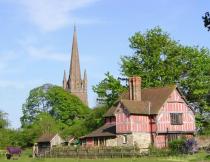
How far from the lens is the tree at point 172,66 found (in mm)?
69062

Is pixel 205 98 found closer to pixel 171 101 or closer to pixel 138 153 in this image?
pixel 171 101

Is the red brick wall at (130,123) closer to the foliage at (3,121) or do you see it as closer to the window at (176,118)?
the window at (176,118)

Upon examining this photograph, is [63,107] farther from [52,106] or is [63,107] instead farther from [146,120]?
[146,120]

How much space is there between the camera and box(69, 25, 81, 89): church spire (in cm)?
15762

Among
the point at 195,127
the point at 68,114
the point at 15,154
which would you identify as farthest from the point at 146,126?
the point at 68,114

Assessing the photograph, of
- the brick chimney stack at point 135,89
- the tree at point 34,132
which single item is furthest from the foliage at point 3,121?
the brick chimney stack at point 135,89

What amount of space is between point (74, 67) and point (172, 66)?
306ft

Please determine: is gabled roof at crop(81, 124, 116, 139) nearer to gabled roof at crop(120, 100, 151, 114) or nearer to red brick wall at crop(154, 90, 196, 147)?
gabled roof at crop(120, 100, 151, 114)

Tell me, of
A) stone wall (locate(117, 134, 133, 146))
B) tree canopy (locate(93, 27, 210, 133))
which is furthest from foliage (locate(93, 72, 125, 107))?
stone wall (locate(117, 134, 133, 146))

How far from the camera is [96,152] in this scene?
167 feet

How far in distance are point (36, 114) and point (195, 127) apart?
178 ft

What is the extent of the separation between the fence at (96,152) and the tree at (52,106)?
51161 millimetres

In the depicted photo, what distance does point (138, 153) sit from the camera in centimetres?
4634

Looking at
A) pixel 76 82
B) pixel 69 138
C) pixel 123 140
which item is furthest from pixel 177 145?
pixel 76 82
